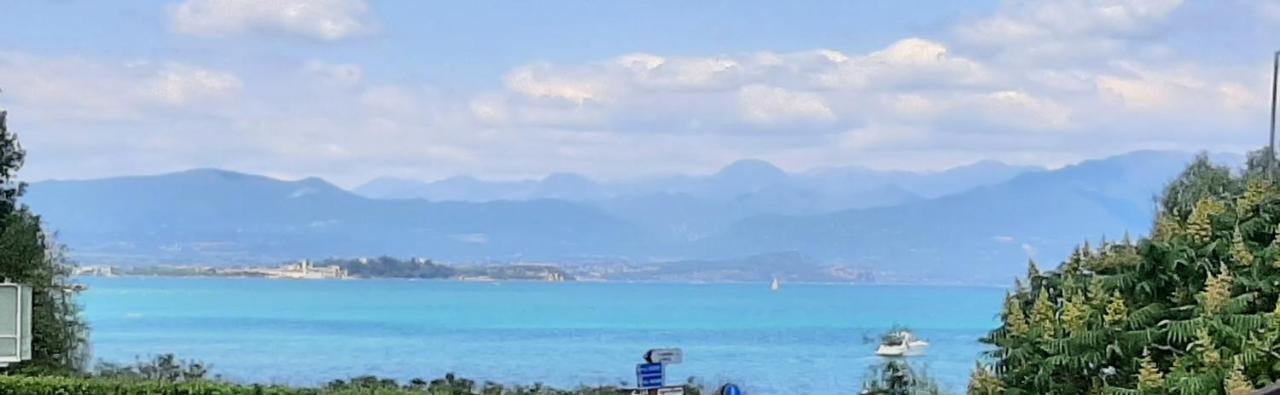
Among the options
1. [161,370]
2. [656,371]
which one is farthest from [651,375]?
[161,370]

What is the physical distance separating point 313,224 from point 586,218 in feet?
43.3

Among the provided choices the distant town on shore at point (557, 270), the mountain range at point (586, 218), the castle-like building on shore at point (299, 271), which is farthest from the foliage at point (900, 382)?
the castle-like building on shore at point (299, 271)

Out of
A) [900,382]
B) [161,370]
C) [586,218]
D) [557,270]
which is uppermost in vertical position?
[586,218]

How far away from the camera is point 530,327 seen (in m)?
58.6

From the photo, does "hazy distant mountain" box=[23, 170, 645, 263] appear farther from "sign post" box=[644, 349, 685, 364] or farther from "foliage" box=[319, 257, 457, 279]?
"sign post" box=[644, 349, 685, 364]

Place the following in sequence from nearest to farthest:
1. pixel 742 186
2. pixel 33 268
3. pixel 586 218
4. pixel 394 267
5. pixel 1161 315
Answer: pixel 1161 315, pixel 33 268, pixel 742 186, pixel 586 218, pixel 394 267

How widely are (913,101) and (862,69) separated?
6.41 ft

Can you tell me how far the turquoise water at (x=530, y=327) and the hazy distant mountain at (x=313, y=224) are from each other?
2.60 m

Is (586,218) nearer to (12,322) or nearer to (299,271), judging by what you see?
(299,271)

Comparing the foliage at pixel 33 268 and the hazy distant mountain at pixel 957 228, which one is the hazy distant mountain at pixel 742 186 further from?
the foliage at pixel 33 268

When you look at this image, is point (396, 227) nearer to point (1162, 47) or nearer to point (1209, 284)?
point (1162, 47)

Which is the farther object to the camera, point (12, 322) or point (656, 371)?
point (12, 322)

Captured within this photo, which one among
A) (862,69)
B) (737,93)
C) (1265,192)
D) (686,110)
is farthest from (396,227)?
(1265,192)

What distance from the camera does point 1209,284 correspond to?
247 inches
